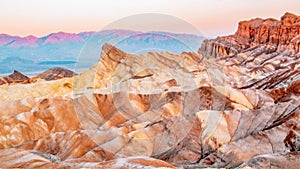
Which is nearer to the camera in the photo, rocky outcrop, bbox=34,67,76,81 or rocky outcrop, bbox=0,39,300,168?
rocky outcrop, bbox=0,39,300,168

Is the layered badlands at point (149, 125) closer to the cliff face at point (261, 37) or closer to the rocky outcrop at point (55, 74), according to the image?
the rocky outcrop at point (55, 74)

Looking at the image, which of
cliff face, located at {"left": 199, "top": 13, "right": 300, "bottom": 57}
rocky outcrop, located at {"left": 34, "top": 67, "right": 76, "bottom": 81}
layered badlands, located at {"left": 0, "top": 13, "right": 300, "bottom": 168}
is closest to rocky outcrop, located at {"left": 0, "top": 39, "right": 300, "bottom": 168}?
layered badlands, located at {"left": 0, "top": 13, "right": 300, "bottom": 168}

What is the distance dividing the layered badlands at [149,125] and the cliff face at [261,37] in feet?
183

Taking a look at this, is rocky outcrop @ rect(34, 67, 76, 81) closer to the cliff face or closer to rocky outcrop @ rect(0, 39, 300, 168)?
rocky outcrop @ rect(0, 39, 300, 168)

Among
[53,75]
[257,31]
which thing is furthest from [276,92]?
[257,31]

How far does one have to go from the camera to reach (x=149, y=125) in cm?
2641

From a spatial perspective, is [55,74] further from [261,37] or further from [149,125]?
[261,37]

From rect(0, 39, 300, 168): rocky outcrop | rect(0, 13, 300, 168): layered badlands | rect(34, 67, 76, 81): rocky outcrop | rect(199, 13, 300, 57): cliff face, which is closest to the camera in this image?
rect(0, 13, 300, 168): layered badlands

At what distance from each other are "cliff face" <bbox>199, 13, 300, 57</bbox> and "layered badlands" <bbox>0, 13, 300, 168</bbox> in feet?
183

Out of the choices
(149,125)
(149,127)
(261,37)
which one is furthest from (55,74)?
(261,37)

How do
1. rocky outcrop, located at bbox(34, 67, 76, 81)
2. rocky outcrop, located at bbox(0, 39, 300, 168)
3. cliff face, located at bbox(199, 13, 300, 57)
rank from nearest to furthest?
1. rocky outcrop, located at bbox(0, 39, 300, 168)
2. rocky outcrop, located at bbox(34, 67, 76, 81)
3. cliff face, located at bbox(199, 13, 300, 57)

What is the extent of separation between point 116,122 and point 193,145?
1015 cm

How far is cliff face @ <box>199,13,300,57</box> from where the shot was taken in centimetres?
9444

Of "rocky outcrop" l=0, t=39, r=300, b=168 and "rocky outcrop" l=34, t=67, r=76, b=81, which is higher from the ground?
"rocky outcrop" l=0, t=39, r=300, b=168
